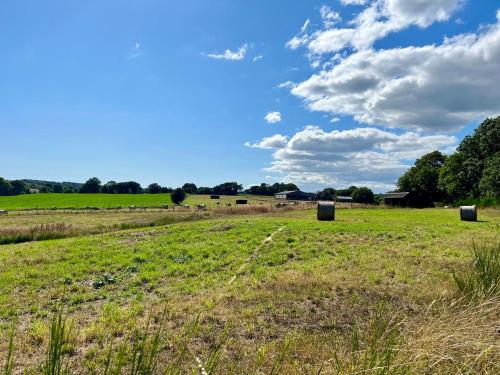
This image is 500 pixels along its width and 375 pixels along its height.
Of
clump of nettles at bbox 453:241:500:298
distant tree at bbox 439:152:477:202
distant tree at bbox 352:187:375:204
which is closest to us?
clump of nettles at bbox 453:241:500:298

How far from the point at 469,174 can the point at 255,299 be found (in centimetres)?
7731

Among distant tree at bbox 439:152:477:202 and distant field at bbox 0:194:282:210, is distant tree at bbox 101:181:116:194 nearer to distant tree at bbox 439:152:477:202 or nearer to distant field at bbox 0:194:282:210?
distant field at bbox 0:194:282:210

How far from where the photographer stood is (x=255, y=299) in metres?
9.62

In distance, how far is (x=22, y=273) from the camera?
13.6m

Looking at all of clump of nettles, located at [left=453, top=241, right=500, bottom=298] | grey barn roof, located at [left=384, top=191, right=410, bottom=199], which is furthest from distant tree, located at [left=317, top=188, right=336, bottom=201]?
clump of nettles, located at [left=453, top=241, right=500, bottom=298]

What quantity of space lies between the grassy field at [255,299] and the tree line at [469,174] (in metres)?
46.4

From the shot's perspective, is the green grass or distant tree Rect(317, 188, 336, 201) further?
distant tree Rect(317, 188, 336, 201)

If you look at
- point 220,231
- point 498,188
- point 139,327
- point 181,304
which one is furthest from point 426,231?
point 498,188

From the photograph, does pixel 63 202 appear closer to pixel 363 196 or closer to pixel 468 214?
pixel 468 214

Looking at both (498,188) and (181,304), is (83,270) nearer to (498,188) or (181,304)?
(181,304)

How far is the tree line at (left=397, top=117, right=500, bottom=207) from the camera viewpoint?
200ft

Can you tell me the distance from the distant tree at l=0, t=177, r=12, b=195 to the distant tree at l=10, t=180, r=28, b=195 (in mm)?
1592

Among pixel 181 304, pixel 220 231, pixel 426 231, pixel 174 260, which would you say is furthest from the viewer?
pixel 220 231

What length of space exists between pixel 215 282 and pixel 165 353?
5449 mm
